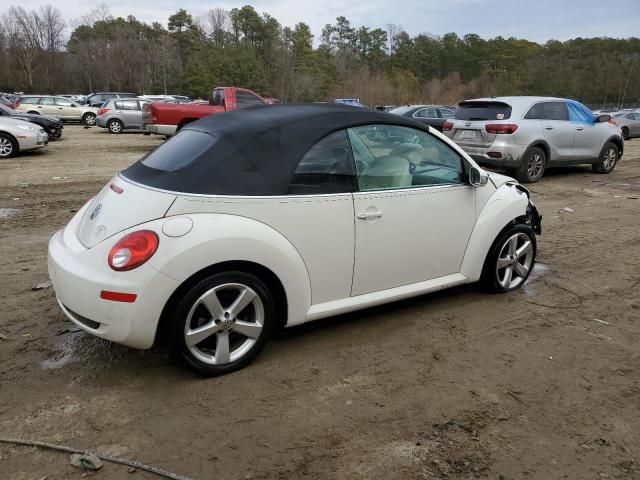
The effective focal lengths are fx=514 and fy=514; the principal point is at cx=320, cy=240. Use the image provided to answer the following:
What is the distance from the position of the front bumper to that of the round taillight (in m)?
0.04

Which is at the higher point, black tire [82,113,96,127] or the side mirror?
black tire [82,113,96,127]

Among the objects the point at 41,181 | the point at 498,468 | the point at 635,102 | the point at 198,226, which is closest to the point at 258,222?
the point at 198,226

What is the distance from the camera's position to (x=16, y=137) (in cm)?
1305

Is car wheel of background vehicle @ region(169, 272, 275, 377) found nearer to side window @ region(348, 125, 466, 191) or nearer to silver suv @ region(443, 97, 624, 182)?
side window @ region(348, 125, 466, 191)

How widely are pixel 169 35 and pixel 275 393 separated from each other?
3720 inches

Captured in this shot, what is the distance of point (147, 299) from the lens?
111 inches

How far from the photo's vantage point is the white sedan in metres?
12.9

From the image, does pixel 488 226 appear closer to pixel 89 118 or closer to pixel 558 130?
pixel 558 130

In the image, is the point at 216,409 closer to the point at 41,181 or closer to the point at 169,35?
the point at 41,181

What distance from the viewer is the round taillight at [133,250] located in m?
2.82

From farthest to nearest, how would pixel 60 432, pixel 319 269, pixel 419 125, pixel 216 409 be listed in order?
pixel 419 125
pixel 319 269
pixel 216 409
pixel 60 432

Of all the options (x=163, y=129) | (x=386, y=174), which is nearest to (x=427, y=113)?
(x=163, y=129)

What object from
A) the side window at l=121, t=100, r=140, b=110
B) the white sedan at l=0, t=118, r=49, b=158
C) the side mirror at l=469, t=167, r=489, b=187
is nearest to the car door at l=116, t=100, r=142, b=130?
the side window at l=121, t=100, r=140, b=110

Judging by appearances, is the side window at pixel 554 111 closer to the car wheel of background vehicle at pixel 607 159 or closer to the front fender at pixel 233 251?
the car wheel of background vehicle at pixel 607 159
